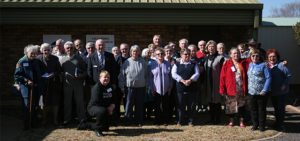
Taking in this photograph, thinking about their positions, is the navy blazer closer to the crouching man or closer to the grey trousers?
the grey trousers

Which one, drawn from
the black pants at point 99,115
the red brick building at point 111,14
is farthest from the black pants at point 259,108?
the red brick building at point 111,14

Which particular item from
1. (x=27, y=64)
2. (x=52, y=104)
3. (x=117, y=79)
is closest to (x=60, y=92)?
(x=52, y=104)

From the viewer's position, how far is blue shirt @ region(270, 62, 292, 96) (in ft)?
18.6

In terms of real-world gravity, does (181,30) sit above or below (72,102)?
above

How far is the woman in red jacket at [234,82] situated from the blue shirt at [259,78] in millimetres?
239

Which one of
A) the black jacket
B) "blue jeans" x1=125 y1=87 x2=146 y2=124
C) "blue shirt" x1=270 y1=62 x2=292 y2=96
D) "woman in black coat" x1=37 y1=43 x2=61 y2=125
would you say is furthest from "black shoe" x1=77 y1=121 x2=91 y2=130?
"blue shirt" x1=270 y1=62 x2=292 y2=96

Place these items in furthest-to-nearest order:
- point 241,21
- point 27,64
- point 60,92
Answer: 1. point 241,21
2. point 60,92
3. point 27,64

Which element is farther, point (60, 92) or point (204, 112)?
point (204, 112)

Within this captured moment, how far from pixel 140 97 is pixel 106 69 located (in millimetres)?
962

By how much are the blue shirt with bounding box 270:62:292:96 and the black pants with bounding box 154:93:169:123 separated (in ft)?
7.53

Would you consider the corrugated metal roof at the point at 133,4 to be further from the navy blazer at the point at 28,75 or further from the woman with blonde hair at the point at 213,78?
the navy blazer at the point at 28,75

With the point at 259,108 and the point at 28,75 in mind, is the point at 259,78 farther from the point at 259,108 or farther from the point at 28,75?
the point at 28,75

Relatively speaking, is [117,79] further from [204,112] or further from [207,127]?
[204,112]

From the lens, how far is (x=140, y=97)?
592 cm
